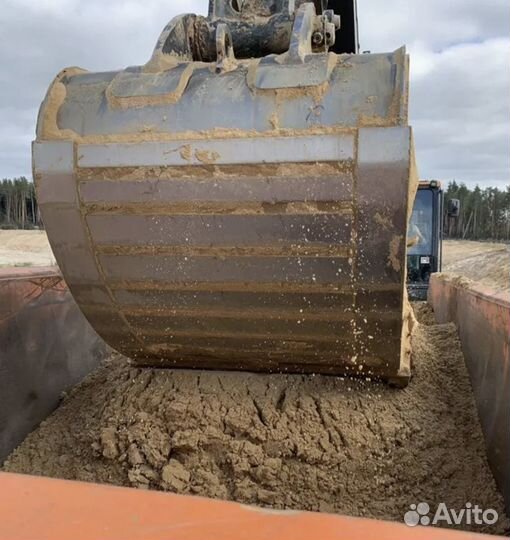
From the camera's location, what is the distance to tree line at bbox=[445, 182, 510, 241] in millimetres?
52094

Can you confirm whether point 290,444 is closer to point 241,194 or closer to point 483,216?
point 241,194

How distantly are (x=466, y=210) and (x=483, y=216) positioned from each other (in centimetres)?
171

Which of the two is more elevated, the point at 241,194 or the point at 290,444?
the point at 241,194

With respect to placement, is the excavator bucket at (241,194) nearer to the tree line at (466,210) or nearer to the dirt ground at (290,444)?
the dirt ground at (290,444)

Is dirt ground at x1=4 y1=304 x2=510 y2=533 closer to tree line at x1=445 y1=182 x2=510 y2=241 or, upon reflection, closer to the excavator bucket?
the excavator bucket

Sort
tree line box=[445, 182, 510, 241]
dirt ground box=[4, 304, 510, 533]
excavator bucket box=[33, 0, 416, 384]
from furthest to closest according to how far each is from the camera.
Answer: tree line box=[445, 182, 510, 241] < dirt ground box=[4, 304, 510, 533] < excavator bucket box=[33, 0, 416, 384]

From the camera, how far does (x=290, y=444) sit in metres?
2.42

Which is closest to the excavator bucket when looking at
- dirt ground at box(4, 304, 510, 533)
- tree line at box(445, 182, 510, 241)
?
dirt ground at box(4, 304, 510, 533)

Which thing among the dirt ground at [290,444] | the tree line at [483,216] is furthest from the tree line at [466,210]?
the dirt ground at [290,444]

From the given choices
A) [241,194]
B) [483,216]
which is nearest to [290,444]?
[241,194]

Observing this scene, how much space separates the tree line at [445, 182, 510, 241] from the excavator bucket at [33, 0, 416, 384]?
51.9 meters

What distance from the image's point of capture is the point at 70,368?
11.3 feet

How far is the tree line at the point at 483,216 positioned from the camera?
52094 mm

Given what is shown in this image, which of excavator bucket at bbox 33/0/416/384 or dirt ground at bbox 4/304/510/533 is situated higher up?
excavator bucket at bbox 33/0/416/384
